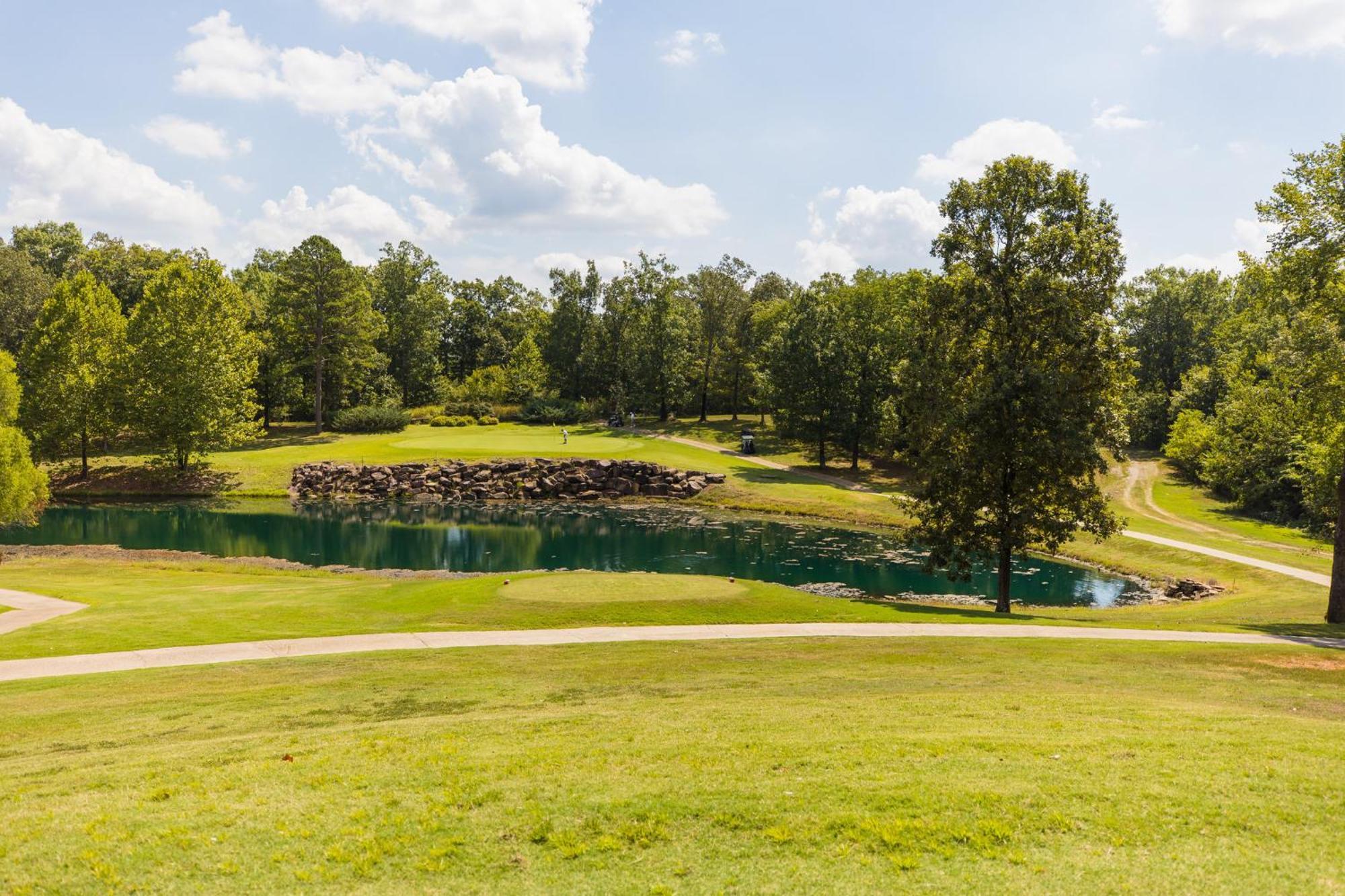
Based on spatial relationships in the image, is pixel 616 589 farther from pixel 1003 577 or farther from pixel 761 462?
pixel 761 462

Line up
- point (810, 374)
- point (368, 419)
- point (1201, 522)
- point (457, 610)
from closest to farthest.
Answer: point (457, 610) < point (1201, 522) < point (810, 374) < point (368, 419)

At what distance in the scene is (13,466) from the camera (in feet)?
109

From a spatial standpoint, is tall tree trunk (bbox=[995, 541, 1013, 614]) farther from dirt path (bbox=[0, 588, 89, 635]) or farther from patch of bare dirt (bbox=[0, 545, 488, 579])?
dirt path (bbox=[0, 588, 89, 635])

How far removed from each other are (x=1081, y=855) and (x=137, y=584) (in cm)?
2738

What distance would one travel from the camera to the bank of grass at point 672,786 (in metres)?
7.55

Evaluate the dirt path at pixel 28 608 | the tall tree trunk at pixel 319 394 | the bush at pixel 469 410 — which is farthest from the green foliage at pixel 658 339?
the dirt path at pixel 28 608

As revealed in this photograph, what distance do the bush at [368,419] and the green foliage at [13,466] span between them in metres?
44.7

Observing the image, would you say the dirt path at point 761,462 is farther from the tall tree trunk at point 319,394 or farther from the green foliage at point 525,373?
the tall tree trunk at point 319,394

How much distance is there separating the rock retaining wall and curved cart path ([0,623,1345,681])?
1597 inches

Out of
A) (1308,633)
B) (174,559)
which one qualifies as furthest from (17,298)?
(1308,633)

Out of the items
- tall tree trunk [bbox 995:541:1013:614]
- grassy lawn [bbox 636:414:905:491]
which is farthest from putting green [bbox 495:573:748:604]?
grassy lawn [bbox 636:414:905:491]

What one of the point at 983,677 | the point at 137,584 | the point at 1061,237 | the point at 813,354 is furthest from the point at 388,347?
the point at 983,677

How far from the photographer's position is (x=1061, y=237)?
84.7 feet

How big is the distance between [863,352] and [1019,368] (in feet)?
143
